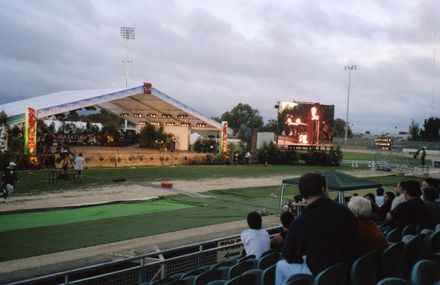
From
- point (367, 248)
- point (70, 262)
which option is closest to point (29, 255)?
point (70, 262)

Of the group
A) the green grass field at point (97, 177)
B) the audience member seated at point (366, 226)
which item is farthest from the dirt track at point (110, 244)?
the audience member seated at point (366, 226)

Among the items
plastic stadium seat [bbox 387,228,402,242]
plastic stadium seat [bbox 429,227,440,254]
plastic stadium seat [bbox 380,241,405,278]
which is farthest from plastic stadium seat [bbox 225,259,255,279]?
plastic stadium seat [bbox 429,227,440,254]

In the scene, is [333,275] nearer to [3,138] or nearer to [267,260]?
[267,260]

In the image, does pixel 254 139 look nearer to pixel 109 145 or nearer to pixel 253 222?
pixel 109 145

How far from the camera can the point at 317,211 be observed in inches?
158

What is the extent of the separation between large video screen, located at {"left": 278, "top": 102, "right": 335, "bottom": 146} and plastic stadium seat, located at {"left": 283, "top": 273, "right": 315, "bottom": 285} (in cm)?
4303

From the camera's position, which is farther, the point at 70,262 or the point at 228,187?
the point at 228,187

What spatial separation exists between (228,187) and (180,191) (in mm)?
3221

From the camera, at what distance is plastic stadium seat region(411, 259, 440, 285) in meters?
3.82

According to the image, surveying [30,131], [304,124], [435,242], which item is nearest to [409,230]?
[435,242]

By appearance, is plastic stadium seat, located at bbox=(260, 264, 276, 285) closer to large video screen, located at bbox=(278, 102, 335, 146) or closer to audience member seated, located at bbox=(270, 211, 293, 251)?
audience member seated, located at bbox=(270, 211, 293, 251)

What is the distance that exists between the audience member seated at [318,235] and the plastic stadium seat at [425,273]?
0.57 metres

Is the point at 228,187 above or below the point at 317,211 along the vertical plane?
below

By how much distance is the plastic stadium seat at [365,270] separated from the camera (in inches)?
170
